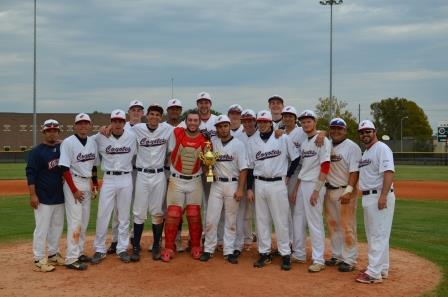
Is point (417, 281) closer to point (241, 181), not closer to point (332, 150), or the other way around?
point (332, 150)

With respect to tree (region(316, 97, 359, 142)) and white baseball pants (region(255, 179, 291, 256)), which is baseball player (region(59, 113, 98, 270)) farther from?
tree (region(316, 97, 359, 142))

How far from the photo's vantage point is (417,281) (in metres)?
6.47

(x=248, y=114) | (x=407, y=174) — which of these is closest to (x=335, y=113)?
(x=407, y=174)

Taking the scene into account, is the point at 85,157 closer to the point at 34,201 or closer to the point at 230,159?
the point at 34,201

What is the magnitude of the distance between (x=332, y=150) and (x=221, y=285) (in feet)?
8.02

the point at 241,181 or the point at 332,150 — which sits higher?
the point at 332,150

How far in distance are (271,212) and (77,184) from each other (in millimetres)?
2728

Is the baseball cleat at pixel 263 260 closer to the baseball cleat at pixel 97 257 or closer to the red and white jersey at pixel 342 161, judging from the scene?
the red and white jersey at pixel 342 161

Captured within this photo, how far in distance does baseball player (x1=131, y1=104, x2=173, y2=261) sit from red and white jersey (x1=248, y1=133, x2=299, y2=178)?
1372mm

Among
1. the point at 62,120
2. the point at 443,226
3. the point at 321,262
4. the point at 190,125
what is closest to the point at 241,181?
the point at 190,125

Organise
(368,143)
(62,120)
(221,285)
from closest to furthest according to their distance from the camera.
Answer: (221,285)
(368,143)
(62,120)

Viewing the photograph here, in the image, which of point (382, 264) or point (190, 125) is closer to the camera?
point (382, 264)

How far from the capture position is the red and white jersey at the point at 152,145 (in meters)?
7.45

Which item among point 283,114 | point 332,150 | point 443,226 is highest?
point 283,114
